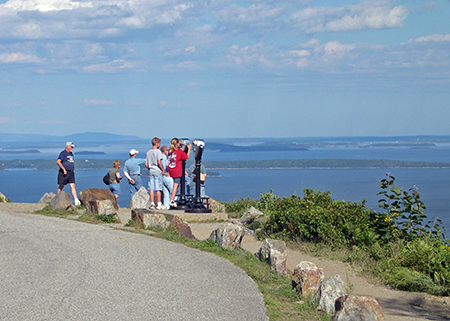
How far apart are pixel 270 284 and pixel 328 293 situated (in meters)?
1.30

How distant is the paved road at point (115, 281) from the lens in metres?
5.75

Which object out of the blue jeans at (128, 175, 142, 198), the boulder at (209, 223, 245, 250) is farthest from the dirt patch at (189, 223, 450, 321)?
the blue jeans at (128, 175, 142, 198)

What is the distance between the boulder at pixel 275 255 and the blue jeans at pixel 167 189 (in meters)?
5.17

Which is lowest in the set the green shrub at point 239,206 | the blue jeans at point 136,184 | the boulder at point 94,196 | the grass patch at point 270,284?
the green shrub at point 239,206

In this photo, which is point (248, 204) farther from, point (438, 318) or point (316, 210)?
point (438, 318)

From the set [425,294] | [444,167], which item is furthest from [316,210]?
[444,167]

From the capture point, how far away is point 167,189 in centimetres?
1417

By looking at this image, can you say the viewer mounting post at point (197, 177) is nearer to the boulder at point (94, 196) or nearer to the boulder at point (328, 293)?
the boulder at point (94, 196)

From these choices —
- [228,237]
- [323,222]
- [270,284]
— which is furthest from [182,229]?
[270,284]

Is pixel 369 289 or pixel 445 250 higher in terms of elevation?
pixel 445 250

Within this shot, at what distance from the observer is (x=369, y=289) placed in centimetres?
844

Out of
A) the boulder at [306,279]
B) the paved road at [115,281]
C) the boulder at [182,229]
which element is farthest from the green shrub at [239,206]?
the boulder at [306,279]

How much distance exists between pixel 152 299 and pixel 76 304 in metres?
0.87

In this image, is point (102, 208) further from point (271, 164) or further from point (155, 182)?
point (271, 164)
